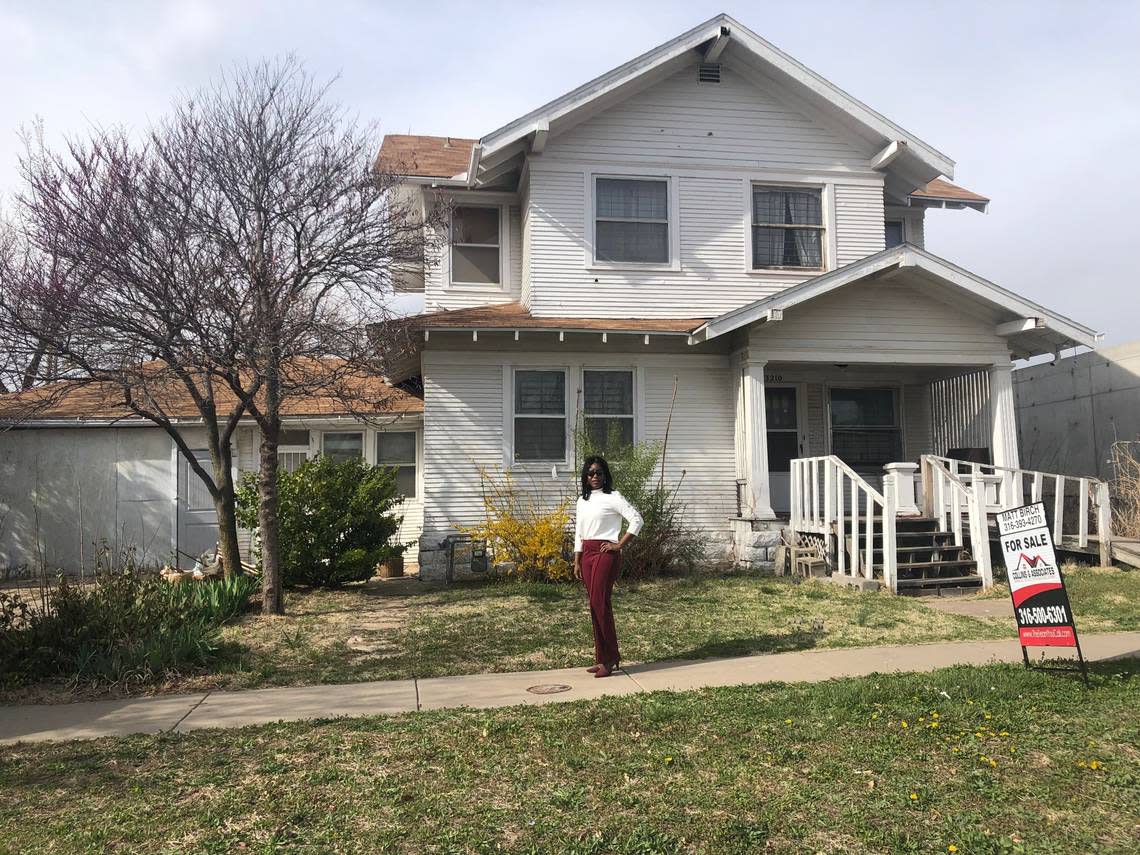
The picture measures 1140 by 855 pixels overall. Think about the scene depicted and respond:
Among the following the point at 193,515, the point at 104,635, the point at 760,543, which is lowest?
the point at 104,635

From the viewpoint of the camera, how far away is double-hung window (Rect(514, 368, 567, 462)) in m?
13.4

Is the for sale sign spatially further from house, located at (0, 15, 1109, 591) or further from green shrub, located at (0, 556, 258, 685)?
green shrub, located at (0, 556, 258, 685)

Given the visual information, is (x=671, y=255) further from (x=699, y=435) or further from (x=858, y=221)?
(x=858, y=221)

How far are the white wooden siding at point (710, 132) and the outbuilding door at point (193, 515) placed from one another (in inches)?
347

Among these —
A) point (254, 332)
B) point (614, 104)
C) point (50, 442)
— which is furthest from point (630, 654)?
point (50, 442)

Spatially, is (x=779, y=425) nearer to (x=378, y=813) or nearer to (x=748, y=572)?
(x=748, y=572)

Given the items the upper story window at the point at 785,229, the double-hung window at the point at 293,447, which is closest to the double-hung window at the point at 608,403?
the upper story window at the point at 785,229

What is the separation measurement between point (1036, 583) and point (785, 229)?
9.12 m

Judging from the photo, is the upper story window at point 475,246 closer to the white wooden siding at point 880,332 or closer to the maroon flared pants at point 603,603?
the white wooden siding at point 880,332

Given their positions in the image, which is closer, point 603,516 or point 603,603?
point 603,603

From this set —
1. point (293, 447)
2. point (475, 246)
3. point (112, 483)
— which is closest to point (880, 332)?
point (475, 246)

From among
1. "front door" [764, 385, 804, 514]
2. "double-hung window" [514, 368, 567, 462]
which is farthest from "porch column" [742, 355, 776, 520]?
"double-hung window" [514, 368, 567, 462]

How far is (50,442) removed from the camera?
52.5 feet

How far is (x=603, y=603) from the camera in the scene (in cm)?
698
